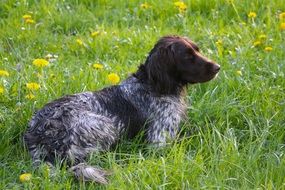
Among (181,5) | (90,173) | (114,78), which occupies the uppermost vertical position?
(181,5)

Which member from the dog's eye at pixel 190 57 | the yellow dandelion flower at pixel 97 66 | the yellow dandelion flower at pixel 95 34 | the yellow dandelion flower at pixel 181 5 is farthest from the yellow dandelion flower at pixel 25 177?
the yellow dandelion flower at pixel 181 5

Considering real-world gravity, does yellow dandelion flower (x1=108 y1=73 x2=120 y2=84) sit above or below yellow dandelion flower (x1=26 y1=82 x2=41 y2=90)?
below

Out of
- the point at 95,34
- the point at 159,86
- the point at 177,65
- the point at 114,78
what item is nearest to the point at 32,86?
the point at 114,78

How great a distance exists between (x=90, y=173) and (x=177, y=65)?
1.23 metres

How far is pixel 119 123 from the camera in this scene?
517cm

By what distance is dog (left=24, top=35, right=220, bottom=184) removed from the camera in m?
4.80

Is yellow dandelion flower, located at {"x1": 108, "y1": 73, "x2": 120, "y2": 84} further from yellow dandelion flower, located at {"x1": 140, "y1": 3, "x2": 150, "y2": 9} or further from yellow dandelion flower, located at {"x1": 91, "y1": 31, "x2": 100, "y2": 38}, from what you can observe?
yellow dandelion flower, located at {"x1": 140, "y1": 3, "x2": 150, "y2": 9}

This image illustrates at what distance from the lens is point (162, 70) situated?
5.16 m

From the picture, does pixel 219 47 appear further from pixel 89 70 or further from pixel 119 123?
pixel 119 123

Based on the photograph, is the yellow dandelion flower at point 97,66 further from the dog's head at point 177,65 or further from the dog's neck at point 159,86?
the dog's head at point 177,65

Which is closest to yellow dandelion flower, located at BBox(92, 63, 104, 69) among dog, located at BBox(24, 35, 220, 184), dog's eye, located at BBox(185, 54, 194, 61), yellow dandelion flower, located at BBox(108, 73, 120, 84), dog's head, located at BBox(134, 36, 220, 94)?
yellow dandelion flower, located at BBox(108, 73, 120, 84)

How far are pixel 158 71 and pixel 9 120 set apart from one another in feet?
4.11

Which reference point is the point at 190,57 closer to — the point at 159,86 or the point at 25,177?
the point at 159,86

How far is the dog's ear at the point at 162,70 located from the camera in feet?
16.8
